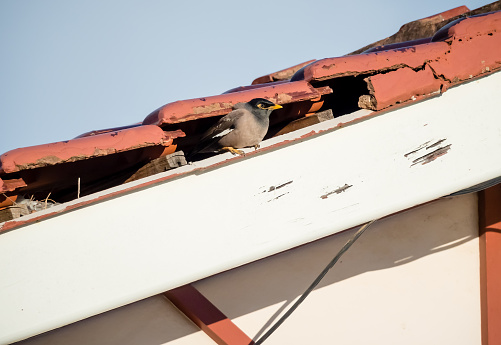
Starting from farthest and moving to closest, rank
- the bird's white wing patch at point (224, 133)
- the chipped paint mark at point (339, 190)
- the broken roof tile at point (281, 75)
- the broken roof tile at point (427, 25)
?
the broken roof tile at point (281, 75) → the broken roof tile at point (427, 25) → the bird's white wing patch at point (224, 133) → the chipped paint mark at point (339, 190)

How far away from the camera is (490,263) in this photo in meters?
2.64

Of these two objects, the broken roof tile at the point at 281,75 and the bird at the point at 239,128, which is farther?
the broken roof tile at the point at 281,75

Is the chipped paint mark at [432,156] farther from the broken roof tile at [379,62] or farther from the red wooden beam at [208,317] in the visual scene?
the red wooden beam at [208,317]

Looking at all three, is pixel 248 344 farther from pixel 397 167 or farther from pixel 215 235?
pixel 397 167

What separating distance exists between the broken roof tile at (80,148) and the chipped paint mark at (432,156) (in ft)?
3.63

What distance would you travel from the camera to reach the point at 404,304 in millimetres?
2637

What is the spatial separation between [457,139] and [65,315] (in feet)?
5.94

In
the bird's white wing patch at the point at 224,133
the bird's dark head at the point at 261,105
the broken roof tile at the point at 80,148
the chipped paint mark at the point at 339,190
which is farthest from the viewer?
the bird's white wing patch at the point at 224,133

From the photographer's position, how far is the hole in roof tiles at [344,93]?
2.36 metres

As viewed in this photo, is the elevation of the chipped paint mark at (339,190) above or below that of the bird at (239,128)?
below

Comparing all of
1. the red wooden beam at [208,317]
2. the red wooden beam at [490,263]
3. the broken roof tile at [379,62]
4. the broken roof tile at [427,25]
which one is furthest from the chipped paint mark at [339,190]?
the broken roof tile at [427,25]

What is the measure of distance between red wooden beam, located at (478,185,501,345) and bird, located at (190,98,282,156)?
132 cm

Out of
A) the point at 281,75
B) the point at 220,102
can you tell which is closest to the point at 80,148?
the point at 220,102

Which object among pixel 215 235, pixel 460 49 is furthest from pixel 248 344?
pixel 460 49
